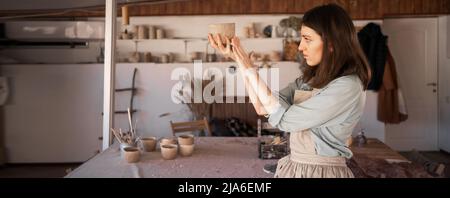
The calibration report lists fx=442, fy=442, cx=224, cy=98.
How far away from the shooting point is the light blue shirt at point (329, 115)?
4.42ft

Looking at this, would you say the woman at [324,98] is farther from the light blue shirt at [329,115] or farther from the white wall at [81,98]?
the white wall at [81,98]

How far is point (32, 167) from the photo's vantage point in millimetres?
6000

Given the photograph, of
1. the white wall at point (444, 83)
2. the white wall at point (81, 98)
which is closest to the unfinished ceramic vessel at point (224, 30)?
the white wall at point (81, 98)

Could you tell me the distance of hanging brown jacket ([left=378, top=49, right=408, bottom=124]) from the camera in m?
5.94

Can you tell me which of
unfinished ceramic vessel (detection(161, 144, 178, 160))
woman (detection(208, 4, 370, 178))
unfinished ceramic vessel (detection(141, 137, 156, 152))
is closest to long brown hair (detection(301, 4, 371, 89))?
woman (detection(208, 4, 370, 178))

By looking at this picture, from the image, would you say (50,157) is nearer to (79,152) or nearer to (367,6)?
(79,152)

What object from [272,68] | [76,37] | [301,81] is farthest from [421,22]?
→ [301,81]

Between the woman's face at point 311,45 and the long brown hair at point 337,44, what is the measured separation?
14 millimetres

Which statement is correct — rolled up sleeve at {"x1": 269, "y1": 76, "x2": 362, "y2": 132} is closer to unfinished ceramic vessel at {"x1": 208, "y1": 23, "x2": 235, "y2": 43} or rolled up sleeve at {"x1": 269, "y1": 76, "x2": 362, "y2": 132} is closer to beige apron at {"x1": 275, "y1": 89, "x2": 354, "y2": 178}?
beige apron at {"x1": 275, "y1": 89, "x2": 354, "y2": 178}

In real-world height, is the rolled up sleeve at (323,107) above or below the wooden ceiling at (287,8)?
below

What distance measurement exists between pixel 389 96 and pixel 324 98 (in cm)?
505

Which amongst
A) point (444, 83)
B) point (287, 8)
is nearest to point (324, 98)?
point (287, 8)

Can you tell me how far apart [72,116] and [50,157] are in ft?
2.15

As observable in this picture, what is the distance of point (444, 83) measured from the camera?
622cm
